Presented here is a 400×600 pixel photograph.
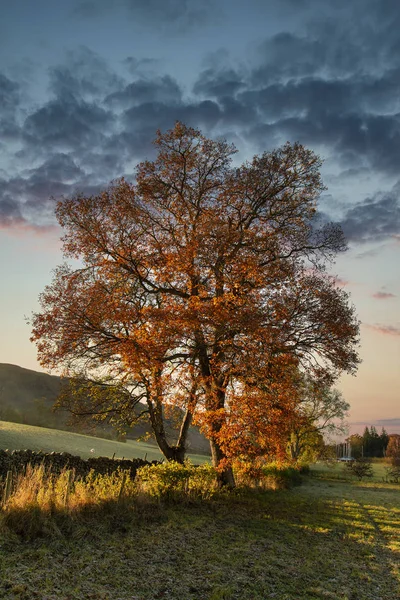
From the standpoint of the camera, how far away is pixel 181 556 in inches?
383

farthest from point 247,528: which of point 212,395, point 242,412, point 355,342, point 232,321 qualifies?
point 355,342

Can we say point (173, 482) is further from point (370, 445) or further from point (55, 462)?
point (370, 445)

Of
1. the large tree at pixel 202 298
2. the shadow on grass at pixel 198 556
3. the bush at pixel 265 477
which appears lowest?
the shadow on grass at pixel 198 556

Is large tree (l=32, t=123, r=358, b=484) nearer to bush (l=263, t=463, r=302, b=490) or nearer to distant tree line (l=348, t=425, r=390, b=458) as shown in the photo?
bush (l=263, t=463, r=302, b=490)

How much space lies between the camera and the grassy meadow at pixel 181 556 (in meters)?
7.68

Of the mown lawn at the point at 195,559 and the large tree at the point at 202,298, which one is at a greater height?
the large tree at the point at 202,298

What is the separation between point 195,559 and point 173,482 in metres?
6.06

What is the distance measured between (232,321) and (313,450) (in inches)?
1711

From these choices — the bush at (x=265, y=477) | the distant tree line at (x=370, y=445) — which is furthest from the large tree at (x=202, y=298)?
the distant tree line at (x=370, y=445)

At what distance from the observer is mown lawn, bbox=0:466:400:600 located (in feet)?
25.1

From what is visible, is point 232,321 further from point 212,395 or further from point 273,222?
point 273,222

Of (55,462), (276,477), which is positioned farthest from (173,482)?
(276,477)

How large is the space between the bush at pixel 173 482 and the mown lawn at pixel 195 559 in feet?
1.81

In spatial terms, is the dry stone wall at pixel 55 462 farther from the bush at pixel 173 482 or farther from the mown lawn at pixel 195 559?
the mown lawn at pixel 195 559
